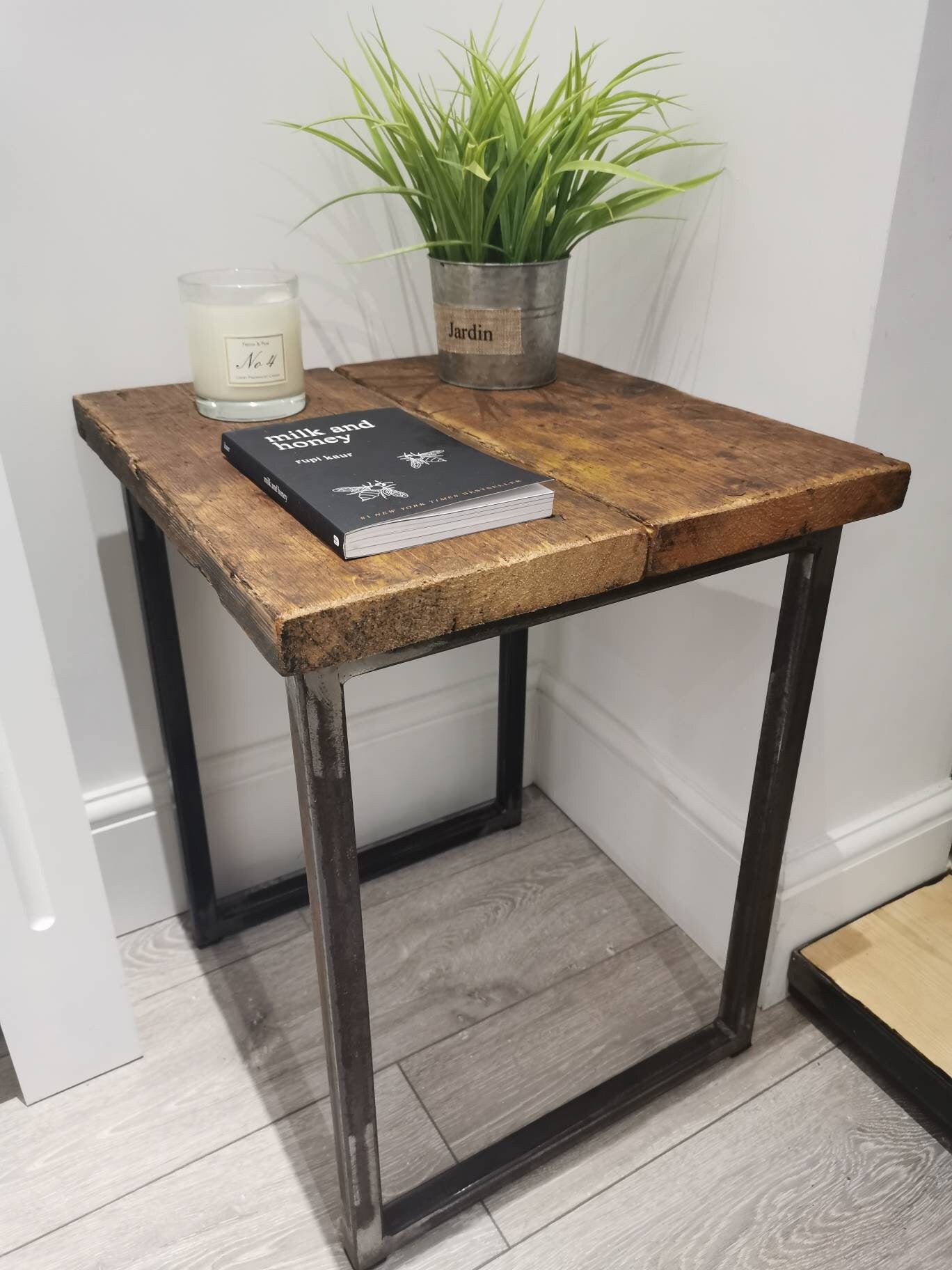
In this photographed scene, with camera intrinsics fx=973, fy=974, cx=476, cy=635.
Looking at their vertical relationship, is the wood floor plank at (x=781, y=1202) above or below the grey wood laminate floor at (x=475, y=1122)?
above

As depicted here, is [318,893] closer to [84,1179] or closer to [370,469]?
[370,469]

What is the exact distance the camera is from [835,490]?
2.40 ft

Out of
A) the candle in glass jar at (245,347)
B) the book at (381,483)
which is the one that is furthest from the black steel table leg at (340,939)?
the candle in glass jar at (245,347)

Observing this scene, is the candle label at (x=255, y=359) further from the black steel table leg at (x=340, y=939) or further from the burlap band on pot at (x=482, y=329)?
the black steel table leg at (x=340, y=939)

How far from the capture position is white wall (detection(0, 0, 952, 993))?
2.74ft

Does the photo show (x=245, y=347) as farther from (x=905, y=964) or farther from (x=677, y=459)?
(x=905, y=964)

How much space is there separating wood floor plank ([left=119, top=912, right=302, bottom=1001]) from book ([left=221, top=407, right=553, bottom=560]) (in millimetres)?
683

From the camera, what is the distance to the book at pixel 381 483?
0.61 metres

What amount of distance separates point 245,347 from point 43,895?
1.86ft

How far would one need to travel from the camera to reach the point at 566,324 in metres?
1.18

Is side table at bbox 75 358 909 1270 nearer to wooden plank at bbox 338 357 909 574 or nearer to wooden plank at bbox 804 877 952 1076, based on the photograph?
wooden plank at bbox 338 357 909 574

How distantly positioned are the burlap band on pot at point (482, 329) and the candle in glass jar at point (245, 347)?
16 centimetres

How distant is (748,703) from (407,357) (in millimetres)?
542

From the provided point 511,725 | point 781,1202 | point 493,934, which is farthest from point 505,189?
point 781,1202
